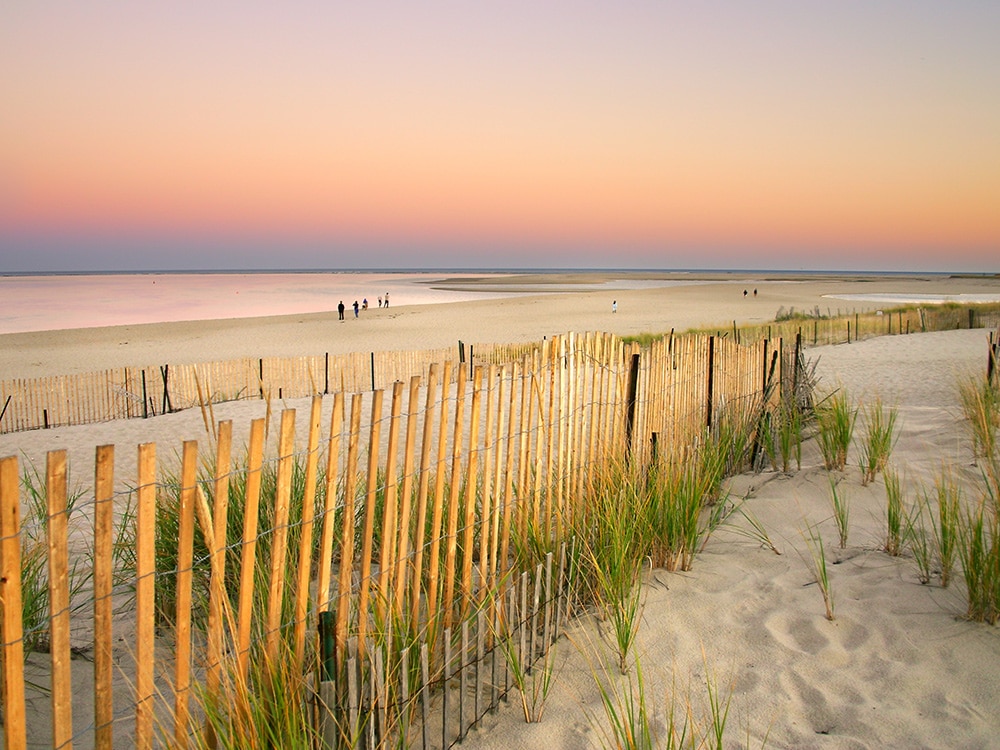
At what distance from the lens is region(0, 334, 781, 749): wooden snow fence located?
172cm

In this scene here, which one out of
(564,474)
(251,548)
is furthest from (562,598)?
(251,548)

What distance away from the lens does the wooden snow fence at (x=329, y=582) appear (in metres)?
1.72

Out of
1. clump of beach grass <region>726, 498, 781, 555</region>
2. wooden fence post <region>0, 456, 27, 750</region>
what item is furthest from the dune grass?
wooden fence post <region>0, 456, 27, 750</region>

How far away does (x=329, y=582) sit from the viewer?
251cm

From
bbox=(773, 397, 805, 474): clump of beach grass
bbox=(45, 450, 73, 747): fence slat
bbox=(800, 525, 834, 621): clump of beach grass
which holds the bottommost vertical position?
bbox=(800, 525, 834, 621): clump of beach grass

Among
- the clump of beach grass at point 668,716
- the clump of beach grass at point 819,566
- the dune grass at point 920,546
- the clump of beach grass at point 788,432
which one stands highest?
the clump of beach grass at point 788,432

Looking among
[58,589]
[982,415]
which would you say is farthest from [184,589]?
[982,415]

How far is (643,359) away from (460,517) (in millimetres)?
1788

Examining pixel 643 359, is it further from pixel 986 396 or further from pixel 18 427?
pixel 18 427

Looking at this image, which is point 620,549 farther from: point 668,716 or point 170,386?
point 170,386

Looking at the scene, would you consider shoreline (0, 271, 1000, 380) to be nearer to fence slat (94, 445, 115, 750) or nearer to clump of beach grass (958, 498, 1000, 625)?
clump of beach grass (958, 498, 1000, 625)

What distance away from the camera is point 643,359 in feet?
15.6

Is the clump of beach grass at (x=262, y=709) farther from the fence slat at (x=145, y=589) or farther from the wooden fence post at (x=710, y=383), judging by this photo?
the wooden fence post at (x=710, y=383)

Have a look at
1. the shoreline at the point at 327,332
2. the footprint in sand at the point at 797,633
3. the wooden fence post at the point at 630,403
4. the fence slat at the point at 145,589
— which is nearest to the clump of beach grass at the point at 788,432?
the wooden fence post at the point at 630,403
